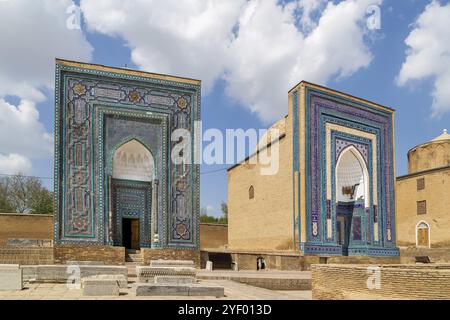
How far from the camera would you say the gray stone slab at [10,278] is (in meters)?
7.78

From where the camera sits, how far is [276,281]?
11500mm

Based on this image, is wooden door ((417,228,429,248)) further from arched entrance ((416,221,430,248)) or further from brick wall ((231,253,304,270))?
brick wall ((231,253,304,270))

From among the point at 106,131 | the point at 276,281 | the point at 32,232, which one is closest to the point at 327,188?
the point at 276,281

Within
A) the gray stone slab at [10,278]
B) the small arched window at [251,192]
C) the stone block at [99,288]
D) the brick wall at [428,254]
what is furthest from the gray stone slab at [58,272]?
the brick wall at [428,254]

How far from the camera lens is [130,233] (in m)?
16.3

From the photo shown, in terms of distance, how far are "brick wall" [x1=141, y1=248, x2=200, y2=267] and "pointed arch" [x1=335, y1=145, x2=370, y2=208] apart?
23.1 feet

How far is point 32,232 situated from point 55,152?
8.22 m

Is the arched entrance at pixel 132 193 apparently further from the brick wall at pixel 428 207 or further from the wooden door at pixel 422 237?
the wooden door at pixel 422 237

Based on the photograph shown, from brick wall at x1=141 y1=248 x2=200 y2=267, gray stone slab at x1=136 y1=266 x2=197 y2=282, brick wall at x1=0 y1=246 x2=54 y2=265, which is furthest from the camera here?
brick wall at x1=141 y1=248 x2=200 y2=267

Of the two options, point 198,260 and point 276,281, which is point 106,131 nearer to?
point 198,260

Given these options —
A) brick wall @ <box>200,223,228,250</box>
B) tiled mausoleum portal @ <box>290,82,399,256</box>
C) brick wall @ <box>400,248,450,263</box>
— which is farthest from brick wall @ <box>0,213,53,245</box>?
brick wall @ <box>400,248,450,263</box>

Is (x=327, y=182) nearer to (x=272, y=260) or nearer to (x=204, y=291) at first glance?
(x=272, y=260)

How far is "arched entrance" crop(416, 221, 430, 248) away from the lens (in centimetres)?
2379
